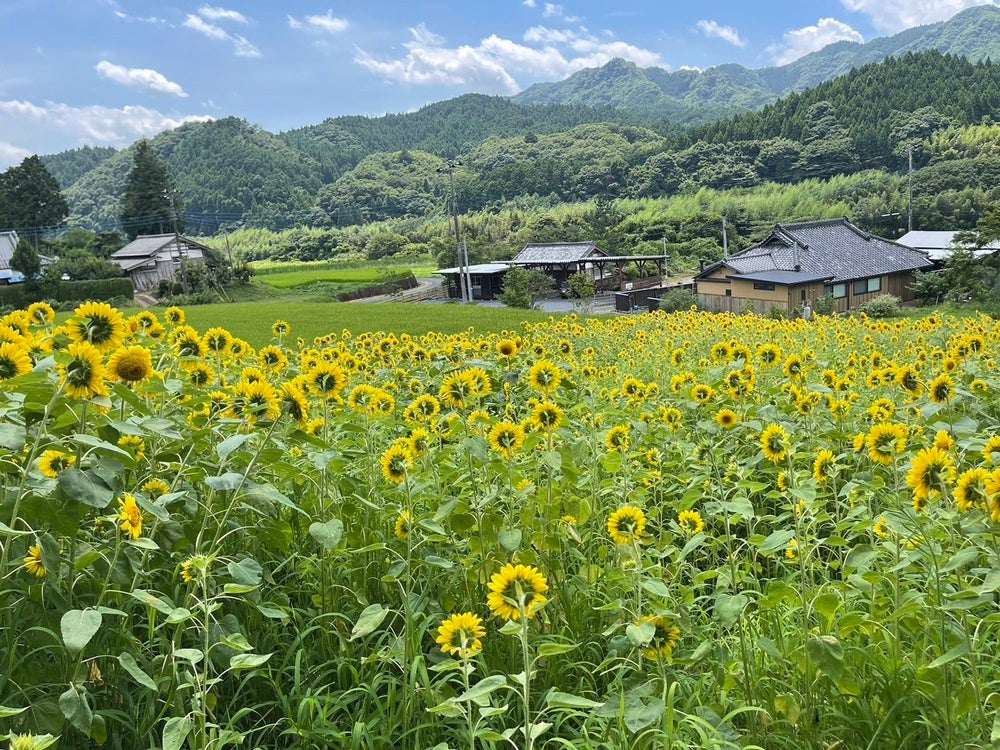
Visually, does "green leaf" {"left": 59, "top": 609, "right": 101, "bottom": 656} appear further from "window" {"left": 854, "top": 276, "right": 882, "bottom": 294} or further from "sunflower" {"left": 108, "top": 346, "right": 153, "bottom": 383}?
"window" {"left": 854, "top": 276, "right": 882, "bottom": 294}

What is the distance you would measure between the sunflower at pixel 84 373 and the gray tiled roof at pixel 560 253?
31713mm

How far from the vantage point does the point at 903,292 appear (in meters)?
26.2

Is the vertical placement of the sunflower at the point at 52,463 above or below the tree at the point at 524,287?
above

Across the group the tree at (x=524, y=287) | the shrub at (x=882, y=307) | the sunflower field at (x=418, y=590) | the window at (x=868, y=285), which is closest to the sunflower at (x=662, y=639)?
the sunflower field at (x=418, y=590)

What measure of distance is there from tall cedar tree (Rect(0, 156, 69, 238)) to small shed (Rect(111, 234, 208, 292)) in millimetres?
4650

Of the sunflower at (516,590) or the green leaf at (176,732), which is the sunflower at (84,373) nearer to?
the green leaf at (176,732)

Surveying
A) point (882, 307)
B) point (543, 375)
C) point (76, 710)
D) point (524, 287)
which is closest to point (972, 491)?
point (543, 375)

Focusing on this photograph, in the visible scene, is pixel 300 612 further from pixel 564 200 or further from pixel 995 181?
pixel 564 200

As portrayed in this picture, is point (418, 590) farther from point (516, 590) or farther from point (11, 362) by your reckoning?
point (11, 362)

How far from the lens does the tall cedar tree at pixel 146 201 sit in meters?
40.6

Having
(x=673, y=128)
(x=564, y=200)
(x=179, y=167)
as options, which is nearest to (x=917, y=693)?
(x=564, y=200)

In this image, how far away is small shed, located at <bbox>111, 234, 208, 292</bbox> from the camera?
32938mm

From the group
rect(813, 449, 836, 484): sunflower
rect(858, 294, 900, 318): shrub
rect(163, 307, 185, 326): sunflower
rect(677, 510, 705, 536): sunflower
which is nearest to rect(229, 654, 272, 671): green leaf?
rect(677, 510, 705, 536): sunflower

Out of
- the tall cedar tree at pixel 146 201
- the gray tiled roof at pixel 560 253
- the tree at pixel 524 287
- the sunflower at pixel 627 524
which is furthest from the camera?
the tall cedar tree at pixel 146 201
